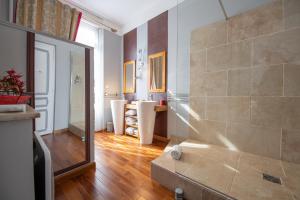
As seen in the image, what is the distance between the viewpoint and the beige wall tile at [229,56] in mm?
1739

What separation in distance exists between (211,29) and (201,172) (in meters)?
1.93

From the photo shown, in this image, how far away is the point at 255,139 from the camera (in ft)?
5.57

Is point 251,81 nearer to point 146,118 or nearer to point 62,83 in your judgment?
point 146,118

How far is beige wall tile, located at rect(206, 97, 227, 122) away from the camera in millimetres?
1935

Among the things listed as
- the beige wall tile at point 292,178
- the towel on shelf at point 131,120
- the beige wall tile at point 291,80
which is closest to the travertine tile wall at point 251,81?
the beige wall tile at point 291,80

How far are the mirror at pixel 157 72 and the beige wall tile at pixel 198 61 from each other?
59cm

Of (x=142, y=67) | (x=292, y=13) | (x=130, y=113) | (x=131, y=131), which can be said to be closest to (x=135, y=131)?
(x=131, y=131)

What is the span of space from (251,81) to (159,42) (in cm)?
176

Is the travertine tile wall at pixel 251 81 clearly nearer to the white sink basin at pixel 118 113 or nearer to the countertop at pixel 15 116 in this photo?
the white sink basin at pixel 118 113

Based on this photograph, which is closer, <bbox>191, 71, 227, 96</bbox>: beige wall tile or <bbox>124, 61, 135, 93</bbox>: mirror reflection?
<bbox>191, 71, 227, 96</bbox>: beige wall tile

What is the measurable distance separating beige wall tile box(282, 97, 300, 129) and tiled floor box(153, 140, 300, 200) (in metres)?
0.41

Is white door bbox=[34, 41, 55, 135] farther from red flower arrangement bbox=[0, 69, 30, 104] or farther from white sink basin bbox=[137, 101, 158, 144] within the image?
white sink basin bbox=[137, 101, 158, 144]

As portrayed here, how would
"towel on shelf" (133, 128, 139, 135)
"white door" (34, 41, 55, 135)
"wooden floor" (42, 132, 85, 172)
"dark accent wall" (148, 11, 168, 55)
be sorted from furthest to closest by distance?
1. "towel on shelf" (133, 128, 139, 135)
2. "dark accent wall" (148, 11, 168, 55)
3. "wooden floor" (42, 132, 85, 172)
4. "white door" (34, 41, 55, 135)

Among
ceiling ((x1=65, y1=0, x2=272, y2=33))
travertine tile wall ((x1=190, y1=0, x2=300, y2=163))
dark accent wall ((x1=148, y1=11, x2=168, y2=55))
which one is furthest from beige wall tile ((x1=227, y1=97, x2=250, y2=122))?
dark accent wall ((x1=148, y1=11, x2=168, y2=55))
